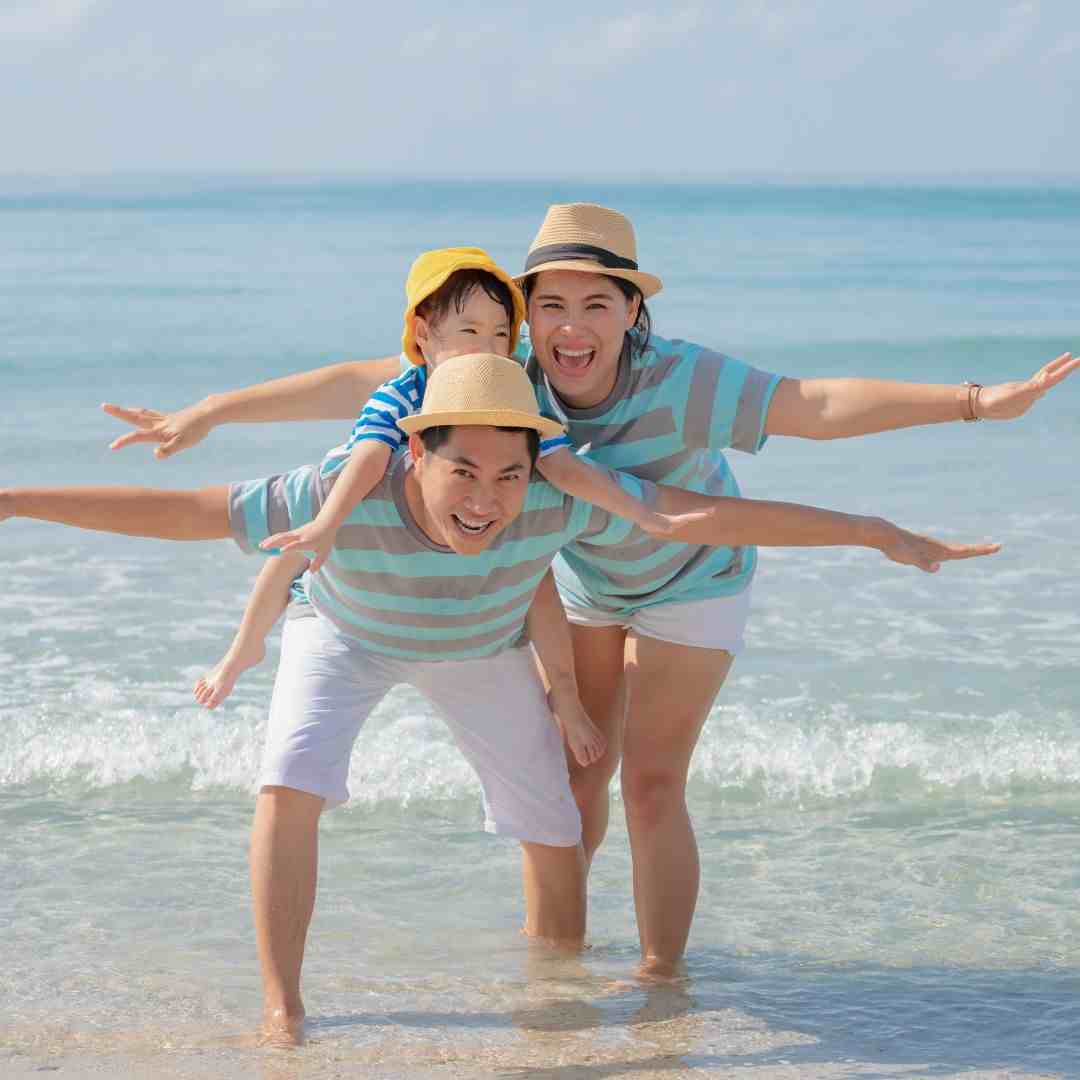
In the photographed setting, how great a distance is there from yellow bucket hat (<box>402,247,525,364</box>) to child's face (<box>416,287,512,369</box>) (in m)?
0.04

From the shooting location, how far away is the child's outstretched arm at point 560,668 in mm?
4262

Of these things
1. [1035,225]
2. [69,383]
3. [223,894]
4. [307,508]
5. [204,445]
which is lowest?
[223,894]

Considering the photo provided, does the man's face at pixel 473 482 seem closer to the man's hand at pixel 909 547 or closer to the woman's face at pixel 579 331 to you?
the woman's face at pixel 579 331

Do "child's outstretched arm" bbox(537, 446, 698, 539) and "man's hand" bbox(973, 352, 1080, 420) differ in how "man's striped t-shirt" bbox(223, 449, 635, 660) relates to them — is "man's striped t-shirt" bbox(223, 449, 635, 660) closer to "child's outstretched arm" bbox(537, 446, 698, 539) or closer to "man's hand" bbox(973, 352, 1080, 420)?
"child's outstretched arm" bbox(537, 446, 698, 539)

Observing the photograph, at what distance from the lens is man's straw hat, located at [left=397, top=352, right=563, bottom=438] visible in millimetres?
3678

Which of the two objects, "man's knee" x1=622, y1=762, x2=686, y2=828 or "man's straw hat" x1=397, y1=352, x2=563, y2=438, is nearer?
"man's straw hat" x1=397, y1=352, x2=563, y2=438

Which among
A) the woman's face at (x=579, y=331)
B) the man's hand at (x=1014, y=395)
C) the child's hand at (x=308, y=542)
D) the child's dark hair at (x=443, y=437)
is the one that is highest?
the woman's face at (x=579, y=331)

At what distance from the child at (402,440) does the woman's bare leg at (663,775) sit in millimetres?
140

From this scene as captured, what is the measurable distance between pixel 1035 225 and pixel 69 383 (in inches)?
1506

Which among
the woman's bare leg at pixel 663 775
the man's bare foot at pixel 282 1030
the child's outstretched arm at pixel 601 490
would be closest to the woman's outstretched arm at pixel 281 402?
the child's outstretched arm at pixel 601 490

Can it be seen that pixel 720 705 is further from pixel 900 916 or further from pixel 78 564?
pixel 78 564

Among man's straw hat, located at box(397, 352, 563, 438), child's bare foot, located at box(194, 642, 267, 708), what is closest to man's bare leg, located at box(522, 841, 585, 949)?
child's bare foot, located at box(194, 642, 267, 708)

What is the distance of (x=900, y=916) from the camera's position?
493 cm

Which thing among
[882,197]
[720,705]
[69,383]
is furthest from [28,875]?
[882,197]
